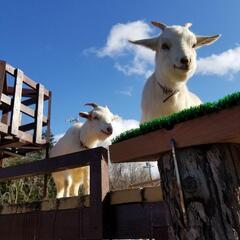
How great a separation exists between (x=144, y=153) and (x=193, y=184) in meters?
0.35

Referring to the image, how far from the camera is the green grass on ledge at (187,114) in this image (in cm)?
152

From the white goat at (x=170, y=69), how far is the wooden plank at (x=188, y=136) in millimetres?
1822

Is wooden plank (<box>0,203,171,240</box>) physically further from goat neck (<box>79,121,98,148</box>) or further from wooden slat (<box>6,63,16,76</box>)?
wooden slat (<box>6,63,16,76</box>)

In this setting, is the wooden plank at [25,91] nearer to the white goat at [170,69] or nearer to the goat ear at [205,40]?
the white goat at [170,69]

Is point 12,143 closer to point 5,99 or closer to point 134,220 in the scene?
point 5,99

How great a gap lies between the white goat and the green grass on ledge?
1767 millimetres

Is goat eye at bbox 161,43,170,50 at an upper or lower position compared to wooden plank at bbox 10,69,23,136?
lower

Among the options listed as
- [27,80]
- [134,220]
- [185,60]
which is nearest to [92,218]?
[134,220]

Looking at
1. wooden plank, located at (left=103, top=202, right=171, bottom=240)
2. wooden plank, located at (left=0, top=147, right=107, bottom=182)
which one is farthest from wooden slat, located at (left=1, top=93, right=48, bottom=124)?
wooden plank, located at (left=103, top=202, right=171, bottom=240)

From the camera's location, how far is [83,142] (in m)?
6.64

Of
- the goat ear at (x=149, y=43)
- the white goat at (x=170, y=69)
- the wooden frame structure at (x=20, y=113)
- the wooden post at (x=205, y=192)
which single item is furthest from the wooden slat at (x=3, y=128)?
the wooden post at (x=205, y=192)

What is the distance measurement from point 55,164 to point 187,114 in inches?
56.7

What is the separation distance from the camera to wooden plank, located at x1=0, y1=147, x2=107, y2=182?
2.50 m

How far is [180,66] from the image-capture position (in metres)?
3.47
